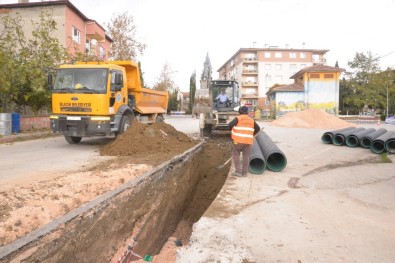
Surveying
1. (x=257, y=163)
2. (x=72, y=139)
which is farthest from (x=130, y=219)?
(x=72, y=139)

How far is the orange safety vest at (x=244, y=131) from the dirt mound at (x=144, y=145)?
1882 millimetres

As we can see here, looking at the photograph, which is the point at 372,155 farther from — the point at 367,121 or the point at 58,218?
the point at 367,121

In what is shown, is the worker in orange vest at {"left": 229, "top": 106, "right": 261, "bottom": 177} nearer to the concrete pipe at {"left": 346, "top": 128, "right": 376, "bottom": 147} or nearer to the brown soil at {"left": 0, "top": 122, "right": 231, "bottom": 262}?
the brown soil at {"left": 0, "top": 122, "right": 231, "bottom": 262}

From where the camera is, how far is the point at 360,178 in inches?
295

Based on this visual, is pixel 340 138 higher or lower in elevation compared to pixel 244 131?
lower

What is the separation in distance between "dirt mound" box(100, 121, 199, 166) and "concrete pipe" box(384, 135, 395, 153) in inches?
266

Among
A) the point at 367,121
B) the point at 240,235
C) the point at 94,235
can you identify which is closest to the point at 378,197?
the point at 240,235

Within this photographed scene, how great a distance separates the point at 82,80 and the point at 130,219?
6743mm

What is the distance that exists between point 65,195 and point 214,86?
505 inches

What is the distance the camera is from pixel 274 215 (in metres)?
4.64

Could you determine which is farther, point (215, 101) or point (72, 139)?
point (215, 101)

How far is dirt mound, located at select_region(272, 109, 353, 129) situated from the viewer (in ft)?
85.3

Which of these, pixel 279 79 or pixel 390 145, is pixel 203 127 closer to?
pixel 390 145

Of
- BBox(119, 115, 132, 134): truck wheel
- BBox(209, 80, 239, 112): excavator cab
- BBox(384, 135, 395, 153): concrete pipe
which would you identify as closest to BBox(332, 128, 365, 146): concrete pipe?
BBox(384, 135, 395, 153): concrete pipe
